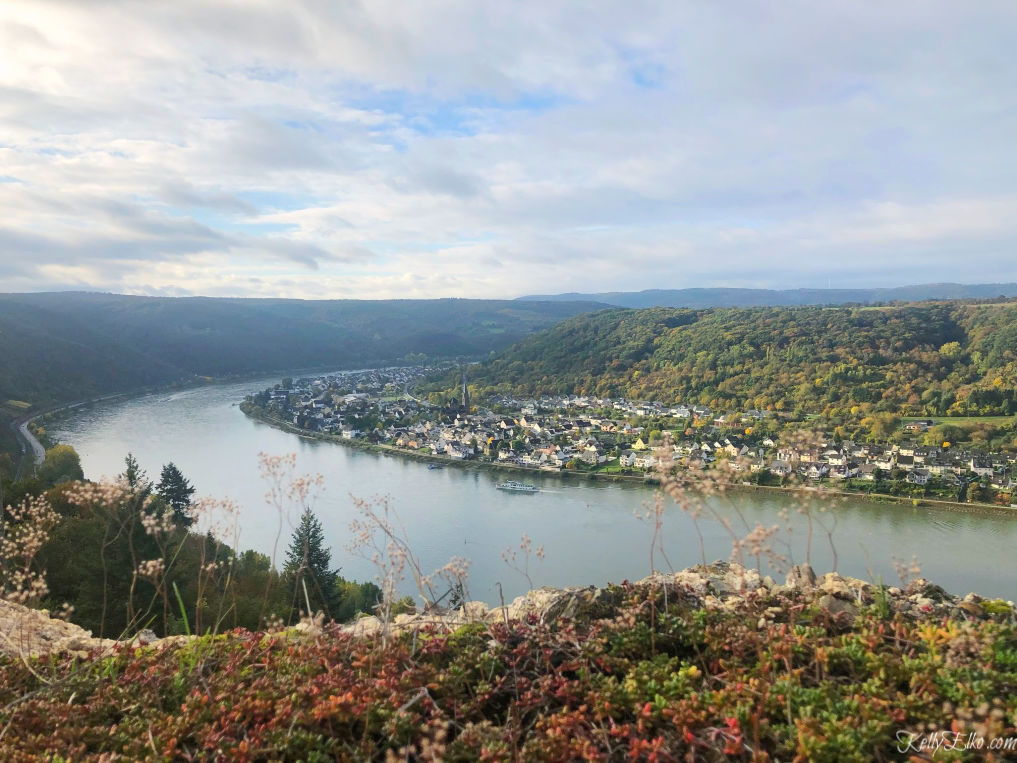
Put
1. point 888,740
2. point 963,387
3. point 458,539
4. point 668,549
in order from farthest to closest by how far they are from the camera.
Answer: point 963,387, point 458,539, point 668,549, point 888,740

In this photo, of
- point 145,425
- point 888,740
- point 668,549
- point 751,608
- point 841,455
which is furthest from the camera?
point 145,425

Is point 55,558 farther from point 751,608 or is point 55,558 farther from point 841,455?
point 841,455

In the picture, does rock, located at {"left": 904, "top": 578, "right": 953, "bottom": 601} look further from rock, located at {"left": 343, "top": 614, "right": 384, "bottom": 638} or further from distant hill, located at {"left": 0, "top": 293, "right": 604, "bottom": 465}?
distant hill, located at {"left": 0, "top": 293, "right": 604, "bottom": 465}

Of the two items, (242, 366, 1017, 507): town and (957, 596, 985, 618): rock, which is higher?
(957, 596, 985, 618): rock

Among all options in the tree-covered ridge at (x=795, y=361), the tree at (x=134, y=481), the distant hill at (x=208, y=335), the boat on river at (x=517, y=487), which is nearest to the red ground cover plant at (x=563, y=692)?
the tree at (x=134, y=481)

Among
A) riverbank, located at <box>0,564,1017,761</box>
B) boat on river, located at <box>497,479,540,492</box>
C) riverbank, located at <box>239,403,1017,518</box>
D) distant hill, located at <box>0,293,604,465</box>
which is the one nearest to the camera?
riverbank, located at <box>0,564,1017,761</box>

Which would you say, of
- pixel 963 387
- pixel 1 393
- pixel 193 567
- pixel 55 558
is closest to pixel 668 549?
pixel 193 567

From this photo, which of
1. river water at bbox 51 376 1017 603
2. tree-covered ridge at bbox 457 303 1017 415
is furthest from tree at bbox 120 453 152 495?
tree-covered ridge at bbox 457 303 1017 415

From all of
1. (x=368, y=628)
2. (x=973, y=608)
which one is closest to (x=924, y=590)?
(x=973, y=608)
